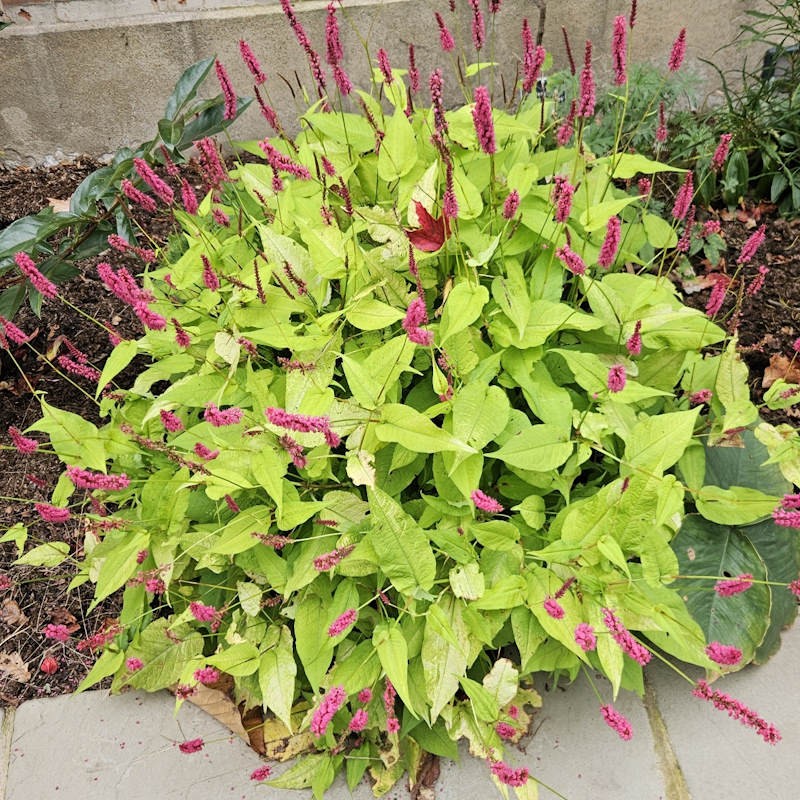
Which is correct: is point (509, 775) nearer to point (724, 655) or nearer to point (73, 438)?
point (724, 655)

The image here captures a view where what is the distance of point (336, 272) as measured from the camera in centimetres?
163

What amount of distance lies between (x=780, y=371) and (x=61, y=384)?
2619 mm

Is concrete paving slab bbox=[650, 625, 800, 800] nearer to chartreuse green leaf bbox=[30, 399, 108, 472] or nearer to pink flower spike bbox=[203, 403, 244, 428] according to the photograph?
pink flower spike bbox=[203, 403, 244, 428]

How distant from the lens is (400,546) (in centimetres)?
144

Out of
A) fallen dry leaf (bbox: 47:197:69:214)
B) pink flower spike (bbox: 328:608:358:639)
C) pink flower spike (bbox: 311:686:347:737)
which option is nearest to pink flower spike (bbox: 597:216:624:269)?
pink flower spike (bbox: 328:608:358:639)

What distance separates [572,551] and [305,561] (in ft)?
1.91

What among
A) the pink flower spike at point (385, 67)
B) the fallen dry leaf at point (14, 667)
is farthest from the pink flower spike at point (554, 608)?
the fallen dry leaf at point (14, 667)

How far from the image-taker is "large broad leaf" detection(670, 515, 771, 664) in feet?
5.28

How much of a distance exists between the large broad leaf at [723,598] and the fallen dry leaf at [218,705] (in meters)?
1.18

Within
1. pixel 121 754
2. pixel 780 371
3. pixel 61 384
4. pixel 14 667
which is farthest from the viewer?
pixel 61 384

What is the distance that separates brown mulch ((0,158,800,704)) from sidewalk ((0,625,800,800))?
0.19 m

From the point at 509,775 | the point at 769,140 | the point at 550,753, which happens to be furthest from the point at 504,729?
the point at 769,140

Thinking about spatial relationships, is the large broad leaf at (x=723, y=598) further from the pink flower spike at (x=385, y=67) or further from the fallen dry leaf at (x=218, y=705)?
the pink flower spike at (x=385, y=67)

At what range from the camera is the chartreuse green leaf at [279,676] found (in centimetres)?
155
